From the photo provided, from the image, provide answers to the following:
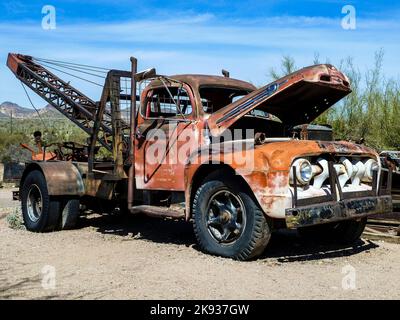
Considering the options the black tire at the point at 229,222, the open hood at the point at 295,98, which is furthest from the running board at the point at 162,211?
the open hood at the point at 295,98

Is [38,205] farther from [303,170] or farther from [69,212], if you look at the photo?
[303,170]

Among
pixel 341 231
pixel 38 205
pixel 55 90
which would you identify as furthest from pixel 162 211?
pixel 55 90

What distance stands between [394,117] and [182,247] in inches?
347

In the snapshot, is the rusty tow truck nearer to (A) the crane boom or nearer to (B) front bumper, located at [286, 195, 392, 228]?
(B) front bumper, located at [286, 195, 392, 228]

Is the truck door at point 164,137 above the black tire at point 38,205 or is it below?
above

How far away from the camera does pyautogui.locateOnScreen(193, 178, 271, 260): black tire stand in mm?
5797

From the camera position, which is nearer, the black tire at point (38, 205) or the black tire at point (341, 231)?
the black tire at point (341, 231)

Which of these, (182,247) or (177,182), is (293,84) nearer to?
(177,182)

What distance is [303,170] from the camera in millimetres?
5695

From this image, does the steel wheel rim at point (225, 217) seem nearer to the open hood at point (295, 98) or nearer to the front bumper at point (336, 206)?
the front bumper at point (336, 206)

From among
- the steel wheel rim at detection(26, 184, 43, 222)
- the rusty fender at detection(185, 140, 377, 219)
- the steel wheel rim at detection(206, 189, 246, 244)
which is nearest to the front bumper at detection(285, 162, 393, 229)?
the rusty fender at detection(185, 140, 377, 219)

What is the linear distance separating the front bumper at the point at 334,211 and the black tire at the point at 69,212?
4392 mm

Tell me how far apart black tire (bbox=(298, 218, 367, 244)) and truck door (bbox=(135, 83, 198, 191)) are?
199 cm

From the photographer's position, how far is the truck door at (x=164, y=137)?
6938 mm
